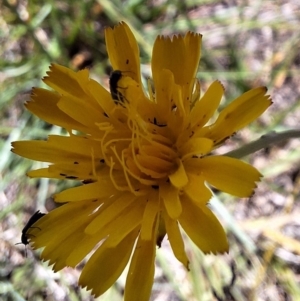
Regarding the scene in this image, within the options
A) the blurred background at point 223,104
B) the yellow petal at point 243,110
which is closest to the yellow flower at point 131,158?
the yellow petal at point 243,110

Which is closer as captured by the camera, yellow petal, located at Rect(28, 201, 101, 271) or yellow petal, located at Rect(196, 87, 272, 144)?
yellow petal, located at Rect(196, 87, 272, 144)

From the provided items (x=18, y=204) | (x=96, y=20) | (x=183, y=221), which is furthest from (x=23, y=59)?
(x=183, y=221)

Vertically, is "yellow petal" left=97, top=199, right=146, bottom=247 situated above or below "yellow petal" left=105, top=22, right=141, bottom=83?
below

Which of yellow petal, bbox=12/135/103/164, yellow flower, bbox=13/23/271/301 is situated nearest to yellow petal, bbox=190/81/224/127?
yellow flower, bbox=13/23/271/301

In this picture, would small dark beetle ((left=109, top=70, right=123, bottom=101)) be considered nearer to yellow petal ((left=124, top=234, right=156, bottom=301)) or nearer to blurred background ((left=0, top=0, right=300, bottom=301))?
yellow petal ((left=124, top=234, right=156, bottom=301))

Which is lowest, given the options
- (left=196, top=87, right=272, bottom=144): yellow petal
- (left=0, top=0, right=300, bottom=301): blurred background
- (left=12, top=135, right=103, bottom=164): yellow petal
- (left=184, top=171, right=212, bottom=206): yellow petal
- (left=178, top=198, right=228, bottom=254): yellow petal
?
(left=0, top=0, right=300, bottom=301): blurred background

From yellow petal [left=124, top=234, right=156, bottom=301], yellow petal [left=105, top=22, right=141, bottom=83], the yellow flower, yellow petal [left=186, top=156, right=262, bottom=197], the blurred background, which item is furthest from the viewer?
the blurred background

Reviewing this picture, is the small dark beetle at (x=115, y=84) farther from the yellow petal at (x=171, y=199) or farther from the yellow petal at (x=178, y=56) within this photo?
the yellow petal at (x=171, y=199)

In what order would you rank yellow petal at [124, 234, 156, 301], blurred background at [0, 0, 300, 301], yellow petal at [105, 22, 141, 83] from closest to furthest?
yellow petal at [124, 234, 156, 301]
yellow petal at [105, 22, 141, 83]
blurred background at [0, 0, 300, 301]
